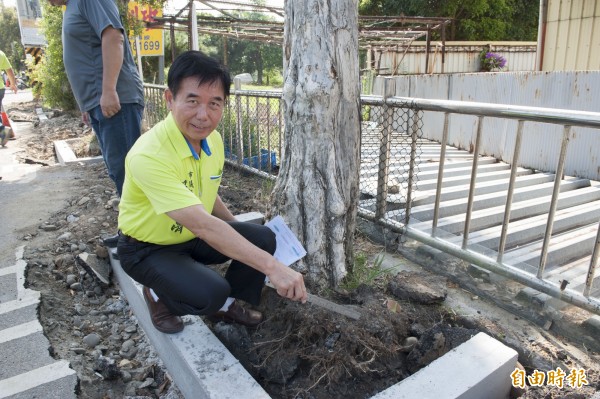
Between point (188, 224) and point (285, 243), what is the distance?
61 cm

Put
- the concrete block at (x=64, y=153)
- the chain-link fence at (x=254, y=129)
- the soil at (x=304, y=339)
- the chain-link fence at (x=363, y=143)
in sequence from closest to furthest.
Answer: the soil at (x=304, y=339) → the chain-link fence at (x=363, y=143) → the chain-link fence at (x=254, y=129) → the concrete block at (x=64, y=153)

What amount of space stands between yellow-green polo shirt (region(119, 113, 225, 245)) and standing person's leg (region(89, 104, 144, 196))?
3.14 feet

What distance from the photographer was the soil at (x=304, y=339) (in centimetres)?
187

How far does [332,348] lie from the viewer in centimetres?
188

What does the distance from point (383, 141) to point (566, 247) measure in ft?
5.49

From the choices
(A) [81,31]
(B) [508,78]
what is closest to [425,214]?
(A) [81,31]

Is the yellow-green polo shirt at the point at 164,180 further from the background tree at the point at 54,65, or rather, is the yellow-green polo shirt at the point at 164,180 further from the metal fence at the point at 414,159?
the background tree at the point at 54,65

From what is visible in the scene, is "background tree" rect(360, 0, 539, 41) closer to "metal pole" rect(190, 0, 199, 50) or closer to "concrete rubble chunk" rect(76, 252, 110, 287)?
"metal pole" rect(190, 0, 199, 50)

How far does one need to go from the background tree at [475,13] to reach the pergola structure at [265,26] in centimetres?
660

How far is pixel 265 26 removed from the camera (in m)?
10.5

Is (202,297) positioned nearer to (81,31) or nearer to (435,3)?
(81,31)

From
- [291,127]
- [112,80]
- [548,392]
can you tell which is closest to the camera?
[548,392]

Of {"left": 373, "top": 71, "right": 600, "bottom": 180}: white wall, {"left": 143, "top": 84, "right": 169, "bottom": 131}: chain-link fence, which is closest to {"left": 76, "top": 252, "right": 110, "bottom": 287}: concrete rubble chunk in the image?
{"left": 143, "top": 84, "right": 169, "bottom": 131}: chain-link fence

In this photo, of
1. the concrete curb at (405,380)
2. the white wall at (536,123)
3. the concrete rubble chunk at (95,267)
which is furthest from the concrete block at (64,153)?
the concrete curb at (405,380)
